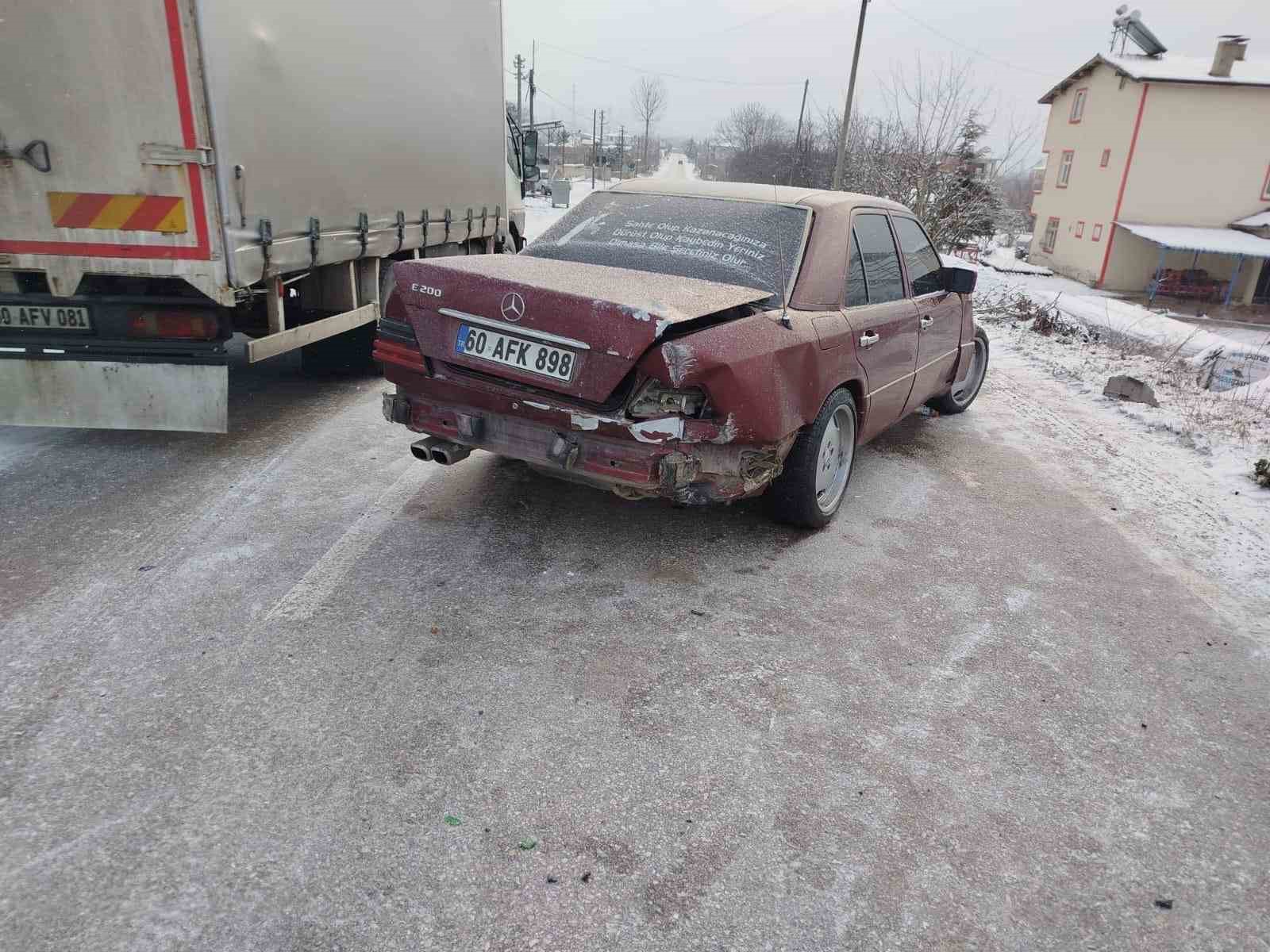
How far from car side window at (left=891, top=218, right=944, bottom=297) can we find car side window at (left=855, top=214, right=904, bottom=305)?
19 centimetres

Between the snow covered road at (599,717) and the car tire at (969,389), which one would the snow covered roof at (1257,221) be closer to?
the car tire at (969,389)

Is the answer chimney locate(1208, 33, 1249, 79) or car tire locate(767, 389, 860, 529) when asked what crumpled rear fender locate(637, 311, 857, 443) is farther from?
chimney locate(1208, 33, 1249, 79)

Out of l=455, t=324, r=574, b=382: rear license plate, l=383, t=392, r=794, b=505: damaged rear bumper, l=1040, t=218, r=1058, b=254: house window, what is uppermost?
l=455, t=324, r=574, b=382: rear license plate

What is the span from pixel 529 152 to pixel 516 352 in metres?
8.43

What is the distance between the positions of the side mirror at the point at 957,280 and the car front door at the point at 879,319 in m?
0.62

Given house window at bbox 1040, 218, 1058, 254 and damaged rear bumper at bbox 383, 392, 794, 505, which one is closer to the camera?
damaged rear bumper at bbox 383, 392, 794, 505

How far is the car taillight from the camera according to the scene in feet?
14.6

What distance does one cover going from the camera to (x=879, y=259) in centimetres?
475

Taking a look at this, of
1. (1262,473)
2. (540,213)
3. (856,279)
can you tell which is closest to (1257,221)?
(540,213)

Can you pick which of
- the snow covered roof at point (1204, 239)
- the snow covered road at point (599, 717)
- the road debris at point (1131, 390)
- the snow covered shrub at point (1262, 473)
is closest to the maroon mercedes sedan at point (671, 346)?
the snow covered road at point (599, 717)

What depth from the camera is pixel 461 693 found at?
2.82 metres

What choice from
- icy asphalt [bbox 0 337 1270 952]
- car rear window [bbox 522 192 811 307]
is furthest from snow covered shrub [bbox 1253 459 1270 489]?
car rear window [bbox 522 192 811 307]

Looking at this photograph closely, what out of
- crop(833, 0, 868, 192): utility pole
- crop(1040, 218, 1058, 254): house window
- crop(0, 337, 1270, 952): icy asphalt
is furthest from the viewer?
crop(1040, 218, 1058, 254): house window

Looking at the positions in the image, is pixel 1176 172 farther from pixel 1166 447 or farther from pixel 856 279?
pixel 856 279
